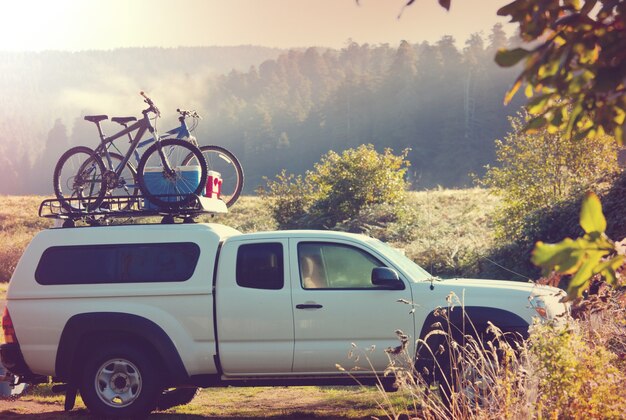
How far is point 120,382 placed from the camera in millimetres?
7852

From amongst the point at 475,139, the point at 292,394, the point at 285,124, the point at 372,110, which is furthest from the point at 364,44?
the point at 292,394

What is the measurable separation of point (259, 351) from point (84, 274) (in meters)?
2.04

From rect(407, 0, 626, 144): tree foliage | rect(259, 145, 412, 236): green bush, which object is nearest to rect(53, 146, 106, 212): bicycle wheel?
rect(407, 0, 626, 144): tree foliage

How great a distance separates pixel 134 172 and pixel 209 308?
2399 millimetres

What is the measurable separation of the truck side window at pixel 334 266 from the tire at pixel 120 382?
1823 mm

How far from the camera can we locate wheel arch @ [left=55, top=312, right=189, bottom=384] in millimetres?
7668

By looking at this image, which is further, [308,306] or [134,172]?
[134,172]

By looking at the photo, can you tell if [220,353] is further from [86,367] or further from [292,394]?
[292,394]

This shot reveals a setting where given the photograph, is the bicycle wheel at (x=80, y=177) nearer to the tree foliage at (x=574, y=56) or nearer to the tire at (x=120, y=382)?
the tire at (x=120, y=382)

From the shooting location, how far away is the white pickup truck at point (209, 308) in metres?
7.53

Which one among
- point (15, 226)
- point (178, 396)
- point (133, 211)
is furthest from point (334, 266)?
point (15, 226)

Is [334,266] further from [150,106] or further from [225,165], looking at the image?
[150,106]

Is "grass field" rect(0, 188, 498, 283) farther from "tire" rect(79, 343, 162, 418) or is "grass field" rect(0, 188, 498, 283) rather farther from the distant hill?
the distant hill

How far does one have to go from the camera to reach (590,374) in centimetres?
469
